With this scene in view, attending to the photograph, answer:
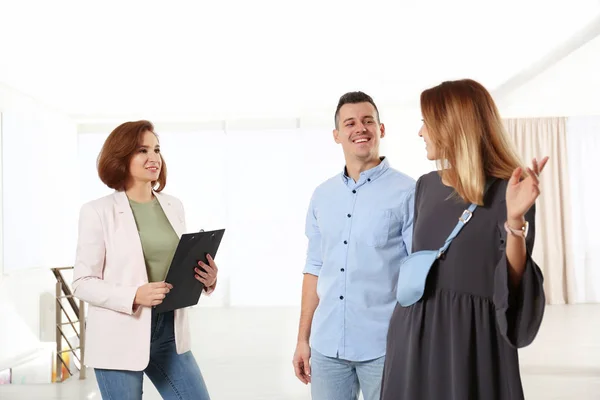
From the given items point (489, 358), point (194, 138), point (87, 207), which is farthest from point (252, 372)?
point (194, 138)

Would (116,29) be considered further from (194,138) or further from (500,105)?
(500,105)

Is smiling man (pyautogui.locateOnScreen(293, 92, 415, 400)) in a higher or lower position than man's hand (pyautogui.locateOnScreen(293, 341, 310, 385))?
higher

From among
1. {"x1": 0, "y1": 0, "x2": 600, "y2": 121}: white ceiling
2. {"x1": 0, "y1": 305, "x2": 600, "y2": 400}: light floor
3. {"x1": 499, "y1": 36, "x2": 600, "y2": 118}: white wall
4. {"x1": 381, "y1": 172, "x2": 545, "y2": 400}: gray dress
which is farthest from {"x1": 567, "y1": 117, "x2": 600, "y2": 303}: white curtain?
{"x1": 381, "y1": 172, "x2": 545, "y2": 400}: gray dress

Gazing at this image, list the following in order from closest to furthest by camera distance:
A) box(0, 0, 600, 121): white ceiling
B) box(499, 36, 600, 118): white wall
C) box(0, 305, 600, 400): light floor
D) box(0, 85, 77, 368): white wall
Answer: box(0, 305, 600, 400): light floor → box(0, 0, 600, 121): white ceiling → box(0, 85, 77, 368): white wall → box(499, 36, 600, 118): white wall

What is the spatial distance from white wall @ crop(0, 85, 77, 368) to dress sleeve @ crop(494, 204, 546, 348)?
593 cm

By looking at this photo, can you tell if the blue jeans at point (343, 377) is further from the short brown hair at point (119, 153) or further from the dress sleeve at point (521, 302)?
the short brown hair at point (119, 153)

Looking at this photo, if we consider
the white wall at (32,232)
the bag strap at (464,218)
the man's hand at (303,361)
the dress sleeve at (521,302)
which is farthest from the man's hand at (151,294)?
the white wall at (32,232)

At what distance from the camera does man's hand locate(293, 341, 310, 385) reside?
202cm

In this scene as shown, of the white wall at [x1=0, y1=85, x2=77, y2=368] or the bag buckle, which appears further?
the white wall at [x1=0, y1=85, x2=77, y2=368]

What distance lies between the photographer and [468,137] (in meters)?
1.33

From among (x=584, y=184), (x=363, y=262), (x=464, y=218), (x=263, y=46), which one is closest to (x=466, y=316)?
(x=464, y=218)

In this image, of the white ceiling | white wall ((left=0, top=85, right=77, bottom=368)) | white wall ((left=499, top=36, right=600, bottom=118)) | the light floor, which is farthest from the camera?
white wall ((left=499, top=36, right=600, bottom=118))

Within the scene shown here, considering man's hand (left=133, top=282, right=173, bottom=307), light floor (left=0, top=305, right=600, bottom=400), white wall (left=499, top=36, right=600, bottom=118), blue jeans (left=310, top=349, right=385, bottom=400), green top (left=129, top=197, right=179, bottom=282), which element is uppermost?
white wall (left=499, top=36, right=600, bottom=118)

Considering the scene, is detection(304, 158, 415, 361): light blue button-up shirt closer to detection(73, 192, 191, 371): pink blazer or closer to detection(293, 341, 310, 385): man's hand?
detection(293, 341, 310, 385): man's hand
